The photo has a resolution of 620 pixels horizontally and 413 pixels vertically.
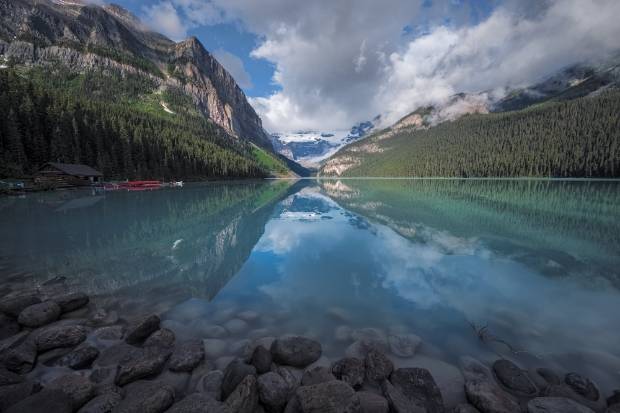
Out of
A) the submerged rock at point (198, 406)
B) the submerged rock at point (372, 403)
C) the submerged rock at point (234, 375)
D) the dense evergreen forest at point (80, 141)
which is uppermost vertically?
the dense evergreen forest at point (80, 141)

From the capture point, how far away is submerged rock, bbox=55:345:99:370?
274 inches

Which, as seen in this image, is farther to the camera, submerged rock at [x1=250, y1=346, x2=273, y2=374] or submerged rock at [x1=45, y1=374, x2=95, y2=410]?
submerged rock at [x1=250, y1=346, x2=273, y2=374]

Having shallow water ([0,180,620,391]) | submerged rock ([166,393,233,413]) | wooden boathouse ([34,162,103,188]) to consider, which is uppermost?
wooden boathouse ([34,162,103,188])

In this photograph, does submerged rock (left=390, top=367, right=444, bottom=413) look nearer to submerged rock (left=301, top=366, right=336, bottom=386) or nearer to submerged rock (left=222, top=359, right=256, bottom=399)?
submerged rock (left=301, top=366, right=336, bottom=386)

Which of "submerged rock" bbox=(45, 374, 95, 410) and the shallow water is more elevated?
"submerged rock" bbox=(45, 374, 95, 410)

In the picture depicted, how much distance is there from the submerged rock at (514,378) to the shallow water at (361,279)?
0.67m

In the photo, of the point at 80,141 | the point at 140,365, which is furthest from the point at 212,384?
the point at 80,141

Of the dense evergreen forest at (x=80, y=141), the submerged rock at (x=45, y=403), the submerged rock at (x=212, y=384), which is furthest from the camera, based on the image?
the dense evergreen forest at (x=80, y=141)

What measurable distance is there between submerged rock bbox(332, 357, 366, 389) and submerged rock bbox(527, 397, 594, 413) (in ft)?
11.0

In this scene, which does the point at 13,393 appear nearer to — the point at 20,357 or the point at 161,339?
the point at 20,357

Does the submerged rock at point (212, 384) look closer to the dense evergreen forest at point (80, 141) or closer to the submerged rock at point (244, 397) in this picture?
the submerged rock at point (244, 397)

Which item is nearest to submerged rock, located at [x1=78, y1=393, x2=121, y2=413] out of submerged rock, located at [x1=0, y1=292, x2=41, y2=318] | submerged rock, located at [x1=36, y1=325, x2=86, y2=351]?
submerged rock, located at [x1=36, y1=325, x2=86, y2=351]

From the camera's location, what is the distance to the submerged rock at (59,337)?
7436 mm

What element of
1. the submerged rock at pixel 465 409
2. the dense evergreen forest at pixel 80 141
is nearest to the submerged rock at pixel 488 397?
the submerged rock at pixel 465 409
